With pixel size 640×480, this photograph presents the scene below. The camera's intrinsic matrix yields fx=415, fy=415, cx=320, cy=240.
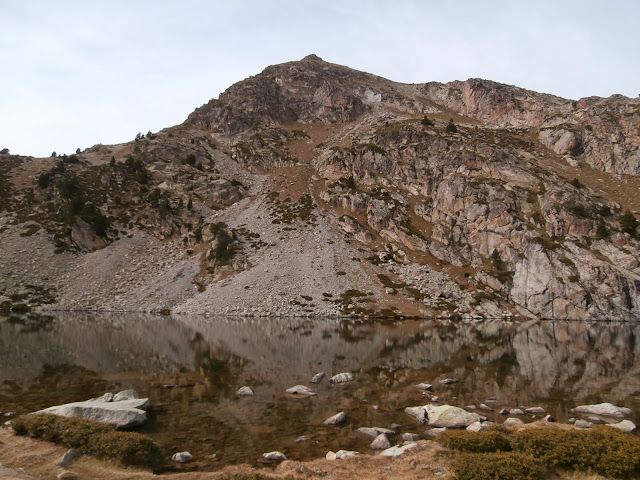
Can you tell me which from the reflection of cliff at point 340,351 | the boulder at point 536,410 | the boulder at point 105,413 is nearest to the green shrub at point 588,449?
the boulder at point 536,410

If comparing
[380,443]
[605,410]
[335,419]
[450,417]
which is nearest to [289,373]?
[335,419]

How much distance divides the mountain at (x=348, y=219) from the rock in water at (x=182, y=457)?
2348 inches

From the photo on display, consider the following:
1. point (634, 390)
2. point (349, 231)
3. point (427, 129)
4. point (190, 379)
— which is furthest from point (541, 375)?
point (427, 129)

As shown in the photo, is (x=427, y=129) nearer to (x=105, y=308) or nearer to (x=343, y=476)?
(x=105, y=308)

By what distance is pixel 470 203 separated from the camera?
335 feet

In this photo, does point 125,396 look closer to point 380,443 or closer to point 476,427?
point 380,443

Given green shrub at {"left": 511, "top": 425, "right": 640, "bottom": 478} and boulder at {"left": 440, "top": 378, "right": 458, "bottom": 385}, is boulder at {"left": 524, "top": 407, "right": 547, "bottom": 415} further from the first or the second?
green shrub at {"left": 511, "top": 425, "right": 640, "bottom": 478}

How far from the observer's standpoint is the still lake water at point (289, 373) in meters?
19.4

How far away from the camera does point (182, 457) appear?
15727 millimetres

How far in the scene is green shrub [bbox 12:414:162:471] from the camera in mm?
15172

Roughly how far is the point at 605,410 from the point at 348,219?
280ft

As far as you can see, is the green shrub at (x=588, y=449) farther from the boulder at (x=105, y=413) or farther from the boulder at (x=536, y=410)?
the boulder at (x=105, y=413)

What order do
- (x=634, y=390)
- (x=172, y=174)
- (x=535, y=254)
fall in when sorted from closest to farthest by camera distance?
(x=634, y=390), (x=535, y=254), (x=172, y=174)

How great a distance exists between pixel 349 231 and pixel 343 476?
91.0 metres
